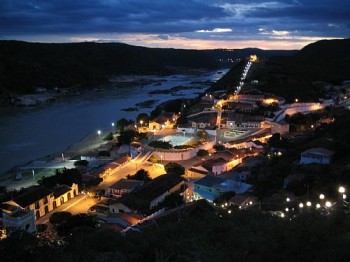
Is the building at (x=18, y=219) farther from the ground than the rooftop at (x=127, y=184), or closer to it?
farther from the ground

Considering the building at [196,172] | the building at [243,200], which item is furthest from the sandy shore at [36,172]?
the building at [243,200]

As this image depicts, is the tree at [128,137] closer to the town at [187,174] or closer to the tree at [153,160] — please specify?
the town at [187,174]

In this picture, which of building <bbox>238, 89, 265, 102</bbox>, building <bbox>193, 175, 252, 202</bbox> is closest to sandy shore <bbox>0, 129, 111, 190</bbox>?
building <bbox>193, 175, 252, 202</bbox>

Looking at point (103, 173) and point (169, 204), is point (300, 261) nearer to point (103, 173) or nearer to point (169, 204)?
point (169, 204)

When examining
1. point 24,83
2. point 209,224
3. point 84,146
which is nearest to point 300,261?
point 209,224

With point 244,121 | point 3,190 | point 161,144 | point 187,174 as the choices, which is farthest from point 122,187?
point 244,121

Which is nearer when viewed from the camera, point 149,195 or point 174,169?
point 149,195

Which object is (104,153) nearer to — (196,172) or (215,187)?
(196,172)
